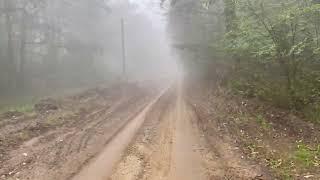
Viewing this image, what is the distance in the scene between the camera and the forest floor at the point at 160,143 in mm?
10141

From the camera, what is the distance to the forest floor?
1014 cm

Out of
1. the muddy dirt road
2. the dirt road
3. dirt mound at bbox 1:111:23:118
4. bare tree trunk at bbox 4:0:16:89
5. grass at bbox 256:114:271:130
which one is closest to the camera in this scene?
the dirt road

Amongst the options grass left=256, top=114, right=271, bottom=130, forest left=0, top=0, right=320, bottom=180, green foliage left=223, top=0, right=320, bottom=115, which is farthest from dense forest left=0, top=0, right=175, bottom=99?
grass left=256, top=114, right=271, bottom=130

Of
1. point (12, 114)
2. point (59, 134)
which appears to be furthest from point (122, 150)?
point (12, 114)

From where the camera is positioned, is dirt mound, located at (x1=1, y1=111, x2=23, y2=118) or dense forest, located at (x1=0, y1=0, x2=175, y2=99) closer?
dirt mound, located at (x1=1, y1=111, x2=23, y2=118)

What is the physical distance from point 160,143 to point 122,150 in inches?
51.3

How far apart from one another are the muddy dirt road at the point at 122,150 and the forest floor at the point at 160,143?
24 millimetres

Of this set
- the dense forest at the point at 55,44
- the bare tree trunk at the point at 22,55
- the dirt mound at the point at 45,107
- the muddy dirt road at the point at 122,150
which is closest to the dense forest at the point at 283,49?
the muddy dirt road at the point at 122,150

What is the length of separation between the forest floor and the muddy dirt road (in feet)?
0.08

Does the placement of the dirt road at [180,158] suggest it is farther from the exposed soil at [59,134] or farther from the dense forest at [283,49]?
the dense forest at [283,49]

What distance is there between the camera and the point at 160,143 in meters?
13.0

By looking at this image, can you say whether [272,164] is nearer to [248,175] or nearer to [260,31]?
[248,175]

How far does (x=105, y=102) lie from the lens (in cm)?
2491

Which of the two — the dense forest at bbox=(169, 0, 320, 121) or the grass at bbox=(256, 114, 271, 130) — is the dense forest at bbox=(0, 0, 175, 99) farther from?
the grass at bbox=(256, 114, 271, 130)
